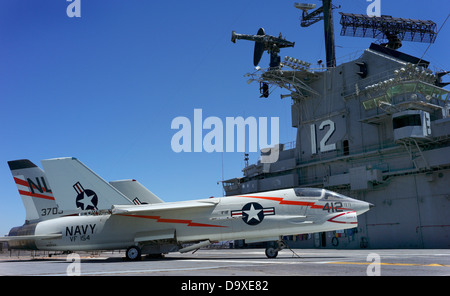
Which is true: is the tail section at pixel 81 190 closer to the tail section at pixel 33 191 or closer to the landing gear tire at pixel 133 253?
the landing gear tire at pixel 133 253

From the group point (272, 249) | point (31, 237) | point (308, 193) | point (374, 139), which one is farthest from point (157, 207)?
point (374, 139)

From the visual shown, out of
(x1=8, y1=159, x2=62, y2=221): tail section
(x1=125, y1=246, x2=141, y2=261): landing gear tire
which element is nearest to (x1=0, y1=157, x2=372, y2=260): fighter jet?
(x1=125, y1=246, x2=141, y2=261): landing gear tire

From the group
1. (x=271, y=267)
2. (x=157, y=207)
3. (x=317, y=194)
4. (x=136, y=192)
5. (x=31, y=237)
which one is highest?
(x=136, y=192)

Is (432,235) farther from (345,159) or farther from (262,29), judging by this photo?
(262,29)

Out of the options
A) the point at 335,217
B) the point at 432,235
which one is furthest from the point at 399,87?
the point at 335,217

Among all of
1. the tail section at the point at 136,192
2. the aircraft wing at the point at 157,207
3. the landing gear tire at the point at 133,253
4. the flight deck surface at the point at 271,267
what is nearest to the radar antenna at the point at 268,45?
the tail section at the point at 136,192

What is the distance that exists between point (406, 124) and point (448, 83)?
942cm

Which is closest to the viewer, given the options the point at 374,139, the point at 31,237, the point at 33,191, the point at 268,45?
the point at 31,237

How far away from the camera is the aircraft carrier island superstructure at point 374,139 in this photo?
33.8m

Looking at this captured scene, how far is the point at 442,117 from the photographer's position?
35688 mm

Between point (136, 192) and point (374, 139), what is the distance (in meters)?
24.7

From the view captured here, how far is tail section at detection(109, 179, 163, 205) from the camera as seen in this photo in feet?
100.0

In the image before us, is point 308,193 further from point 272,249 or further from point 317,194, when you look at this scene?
point 272,249

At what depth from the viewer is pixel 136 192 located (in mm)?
30547
